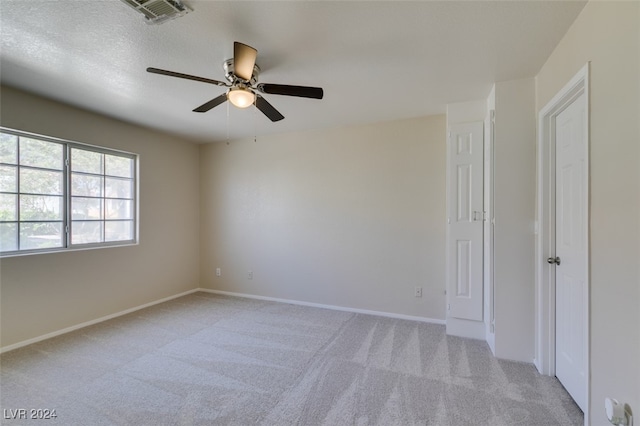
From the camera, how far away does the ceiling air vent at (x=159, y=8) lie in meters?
1.56

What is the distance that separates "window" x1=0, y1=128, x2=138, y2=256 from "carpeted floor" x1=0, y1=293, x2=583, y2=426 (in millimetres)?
1079

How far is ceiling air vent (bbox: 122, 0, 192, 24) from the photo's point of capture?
1556 mm

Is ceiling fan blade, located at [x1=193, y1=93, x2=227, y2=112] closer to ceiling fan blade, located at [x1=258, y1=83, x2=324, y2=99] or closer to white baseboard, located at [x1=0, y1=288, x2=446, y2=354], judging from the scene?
ceiling fan blade, located at [x1=258, y1=83, x2=324, y2=99]

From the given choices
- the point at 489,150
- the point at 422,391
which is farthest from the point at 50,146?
the point at 489,150

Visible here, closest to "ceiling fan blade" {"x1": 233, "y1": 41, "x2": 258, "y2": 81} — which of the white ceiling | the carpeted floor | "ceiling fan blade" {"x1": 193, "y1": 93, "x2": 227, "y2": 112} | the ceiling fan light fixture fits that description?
the ceiling fan light fixture

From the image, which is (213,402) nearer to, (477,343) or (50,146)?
(477,343)

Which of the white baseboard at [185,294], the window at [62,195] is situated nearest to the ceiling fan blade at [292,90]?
the window at [62,195]

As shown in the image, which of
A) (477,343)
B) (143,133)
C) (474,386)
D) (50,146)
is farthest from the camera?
(143,133)

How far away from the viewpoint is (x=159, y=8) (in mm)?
1599

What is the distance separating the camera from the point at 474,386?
2.11 m

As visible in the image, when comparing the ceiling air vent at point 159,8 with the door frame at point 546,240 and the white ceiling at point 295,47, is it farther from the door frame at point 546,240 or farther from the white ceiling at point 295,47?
the door frame at point 546,240

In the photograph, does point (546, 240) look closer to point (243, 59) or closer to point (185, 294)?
point (243, 59)

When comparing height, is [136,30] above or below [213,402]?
above

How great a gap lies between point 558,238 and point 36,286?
16.1ft
